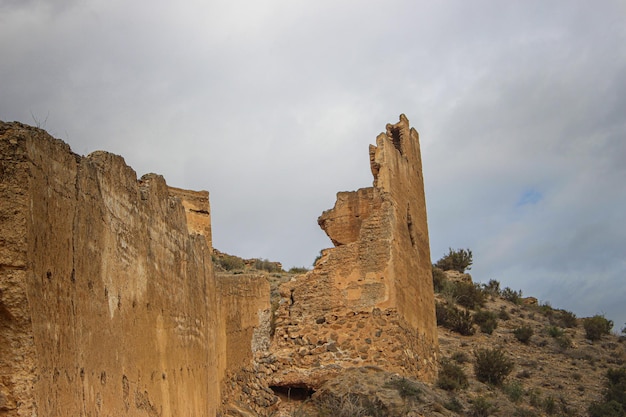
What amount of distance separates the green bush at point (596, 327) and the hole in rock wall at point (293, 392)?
1338 cm

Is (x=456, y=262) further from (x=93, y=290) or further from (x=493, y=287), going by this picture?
(x=93, y=290)

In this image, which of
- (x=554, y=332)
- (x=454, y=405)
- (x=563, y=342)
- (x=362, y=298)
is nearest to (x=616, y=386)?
(x=563, y=342)

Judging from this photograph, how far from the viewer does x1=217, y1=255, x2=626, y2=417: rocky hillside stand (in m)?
15.2

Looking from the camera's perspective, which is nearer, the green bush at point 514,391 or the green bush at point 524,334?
the green bush at point 514,391

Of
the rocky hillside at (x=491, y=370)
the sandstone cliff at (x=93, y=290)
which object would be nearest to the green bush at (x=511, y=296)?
the rocky hillside at (x=491, y=370)

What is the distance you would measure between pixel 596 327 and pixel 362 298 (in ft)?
42.8

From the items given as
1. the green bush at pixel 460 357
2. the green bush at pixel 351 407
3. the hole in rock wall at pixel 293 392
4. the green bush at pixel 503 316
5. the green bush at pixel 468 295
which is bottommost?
the green bush at pixel 351 407

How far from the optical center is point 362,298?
54.3 feet

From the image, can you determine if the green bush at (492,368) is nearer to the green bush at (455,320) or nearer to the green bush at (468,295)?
the green bush at (455,320)

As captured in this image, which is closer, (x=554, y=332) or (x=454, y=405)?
(x=454, y=405)

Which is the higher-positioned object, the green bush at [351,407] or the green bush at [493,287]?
the green bush at [493,287]

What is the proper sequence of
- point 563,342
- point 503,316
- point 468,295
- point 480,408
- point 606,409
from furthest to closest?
point 468,295 → point 503,316 → point 563,342 → point 606,409 → point 480,408

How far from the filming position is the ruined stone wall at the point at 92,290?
20.7 feet

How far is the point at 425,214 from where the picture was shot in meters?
20.1
